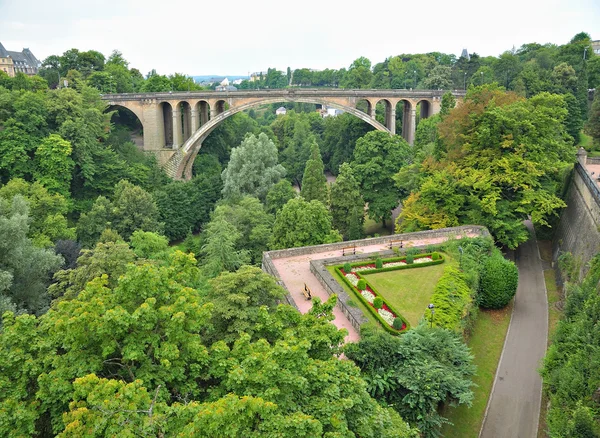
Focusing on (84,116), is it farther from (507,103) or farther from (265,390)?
(265,390)

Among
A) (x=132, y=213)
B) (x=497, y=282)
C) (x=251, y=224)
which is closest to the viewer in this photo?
(x=497, y=282)

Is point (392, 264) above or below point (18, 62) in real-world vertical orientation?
below

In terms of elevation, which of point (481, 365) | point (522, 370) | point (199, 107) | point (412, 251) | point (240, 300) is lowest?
point (522, 370)

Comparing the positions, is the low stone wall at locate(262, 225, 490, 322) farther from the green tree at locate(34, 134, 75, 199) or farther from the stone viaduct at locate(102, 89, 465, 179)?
the stone viaduct at locate(102, 89, 465, 179)

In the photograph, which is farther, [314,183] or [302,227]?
[314,183]

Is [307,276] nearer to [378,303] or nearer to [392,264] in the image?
[392,264]

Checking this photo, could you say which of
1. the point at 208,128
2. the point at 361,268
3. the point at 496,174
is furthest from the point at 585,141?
the point at 208,128

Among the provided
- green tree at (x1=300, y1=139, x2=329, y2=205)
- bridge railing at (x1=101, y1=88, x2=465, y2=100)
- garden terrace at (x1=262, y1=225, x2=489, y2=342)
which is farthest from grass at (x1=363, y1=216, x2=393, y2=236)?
bridge railing at (x1=101, y1=88, x2=465, y2=100)
